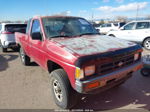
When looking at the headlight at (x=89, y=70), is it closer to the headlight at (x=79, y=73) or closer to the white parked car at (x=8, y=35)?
the headlight at (x=79, y=73)

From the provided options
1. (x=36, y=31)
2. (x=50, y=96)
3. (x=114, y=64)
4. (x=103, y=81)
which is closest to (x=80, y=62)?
(x=103, y=81)

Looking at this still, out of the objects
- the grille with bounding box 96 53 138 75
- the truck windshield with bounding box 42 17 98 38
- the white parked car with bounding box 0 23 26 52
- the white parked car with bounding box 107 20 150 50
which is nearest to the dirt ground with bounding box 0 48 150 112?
the grille with bounding box 96 53 138 75

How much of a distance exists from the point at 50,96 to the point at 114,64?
6.08ft

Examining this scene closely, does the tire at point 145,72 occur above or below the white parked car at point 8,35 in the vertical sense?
below

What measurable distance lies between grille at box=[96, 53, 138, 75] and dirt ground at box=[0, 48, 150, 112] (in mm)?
949

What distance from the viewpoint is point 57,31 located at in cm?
355

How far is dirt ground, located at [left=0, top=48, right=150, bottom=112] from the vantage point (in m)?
3.11

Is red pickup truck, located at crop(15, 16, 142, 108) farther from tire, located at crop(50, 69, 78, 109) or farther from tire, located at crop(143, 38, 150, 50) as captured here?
tire, located at crop(143, 38, 150, 50)

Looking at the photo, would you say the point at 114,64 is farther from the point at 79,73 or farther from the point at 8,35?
the point at 8,35

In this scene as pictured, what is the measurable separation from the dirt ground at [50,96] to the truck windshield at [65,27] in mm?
1579

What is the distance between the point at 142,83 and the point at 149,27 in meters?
5.78

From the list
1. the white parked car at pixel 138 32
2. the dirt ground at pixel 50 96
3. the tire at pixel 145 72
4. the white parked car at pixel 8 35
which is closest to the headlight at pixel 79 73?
the dirt ground at pixel 50 96

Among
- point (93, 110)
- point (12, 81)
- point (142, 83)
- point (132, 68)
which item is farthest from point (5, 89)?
point (142, 83)

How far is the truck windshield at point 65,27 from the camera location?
351 centimetres
